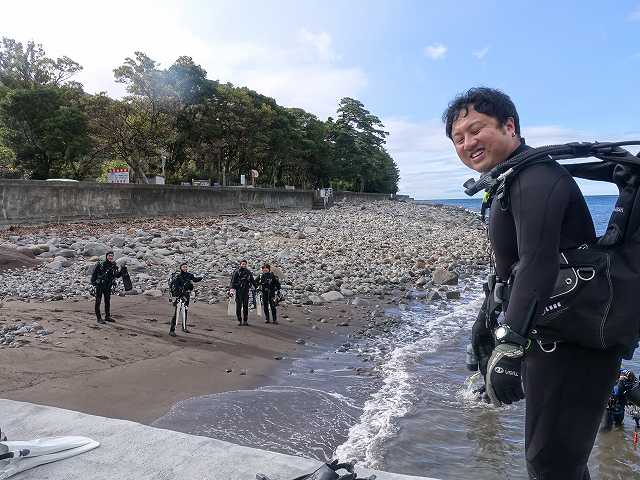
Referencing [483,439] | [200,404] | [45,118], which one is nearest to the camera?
[483,439]

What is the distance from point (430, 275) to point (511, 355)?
60.3ft

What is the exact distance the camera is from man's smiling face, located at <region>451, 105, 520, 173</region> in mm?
2299

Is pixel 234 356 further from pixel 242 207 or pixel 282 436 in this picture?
pixel 242 207

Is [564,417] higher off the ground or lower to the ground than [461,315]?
higher

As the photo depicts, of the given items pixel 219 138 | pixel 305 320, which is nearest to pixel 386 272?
pixel 305 320

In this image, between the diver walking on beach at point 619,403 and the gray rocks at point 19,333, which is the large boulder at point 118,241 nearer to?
the gray rocks at point 19,333

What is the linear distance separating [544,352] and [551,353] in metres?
0.03

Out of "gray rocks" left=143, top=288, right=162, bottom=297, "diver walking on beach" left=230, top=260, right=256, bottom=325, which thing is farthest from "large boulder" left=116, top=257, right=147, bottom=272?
"diver walking on beach" left=230, top=260, right=256, bottom=325

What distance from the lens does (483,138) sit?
2.30 metres

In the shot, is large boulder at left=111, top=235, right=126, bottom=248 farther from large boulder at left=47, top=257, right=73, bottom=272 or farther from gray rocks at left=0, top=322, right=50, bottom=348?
gray rocks at left=0, top=322, right=50, bottom=348

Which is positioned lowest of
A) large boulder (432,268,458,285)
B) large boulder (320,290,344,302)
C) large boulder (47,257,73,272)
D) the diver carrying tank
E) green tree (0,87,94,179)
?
large boulder (320,290,344,302)

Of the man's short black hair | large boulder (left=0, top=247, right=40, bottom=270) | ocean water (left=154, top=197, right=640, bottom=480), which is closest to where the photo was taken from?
the man's short black hair

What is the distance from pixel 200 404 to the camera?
7520 mm

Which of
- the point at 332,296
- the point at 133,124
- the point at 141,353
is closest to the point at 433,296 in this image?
the point at 332,296
